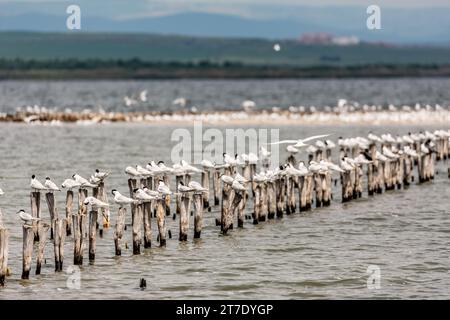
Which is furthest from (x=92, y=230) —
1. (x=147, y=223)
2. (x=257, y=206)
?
(x=257, y=206)

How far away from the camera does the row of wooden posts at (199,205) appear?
2736 centimetres

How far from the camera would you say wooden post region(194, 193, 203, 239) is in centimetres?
3088

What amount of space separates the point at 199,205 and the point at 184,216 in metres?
0.46

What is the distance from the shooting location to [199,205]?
101ft

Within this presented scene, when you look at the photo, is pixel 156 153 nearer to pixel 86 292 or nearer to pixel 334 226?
pixel 334 226

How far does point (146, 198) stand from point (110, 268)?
1.95 m

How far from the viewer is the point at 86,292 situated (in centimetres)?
2622

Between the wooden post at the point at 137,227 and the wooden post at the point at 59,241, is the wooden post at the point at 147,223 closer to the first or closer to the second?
the wooden post at the point at 137,227

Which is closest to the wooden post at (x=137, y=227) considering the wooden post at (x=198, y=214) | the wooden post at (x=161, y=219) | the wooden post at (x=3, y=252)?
the wooden post at (x=161, y=219)

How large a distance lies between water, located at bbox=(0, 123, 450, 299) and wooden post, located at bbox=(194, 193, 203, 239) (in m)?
0.26

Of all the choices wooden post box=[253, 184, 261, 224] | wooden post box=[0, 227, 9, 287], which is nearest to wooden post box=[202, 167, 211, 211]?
wooden post box=[253, 184, 261, 224]

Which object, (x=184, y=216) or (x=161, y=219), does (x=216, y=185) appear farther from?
(x=161, y=219)
